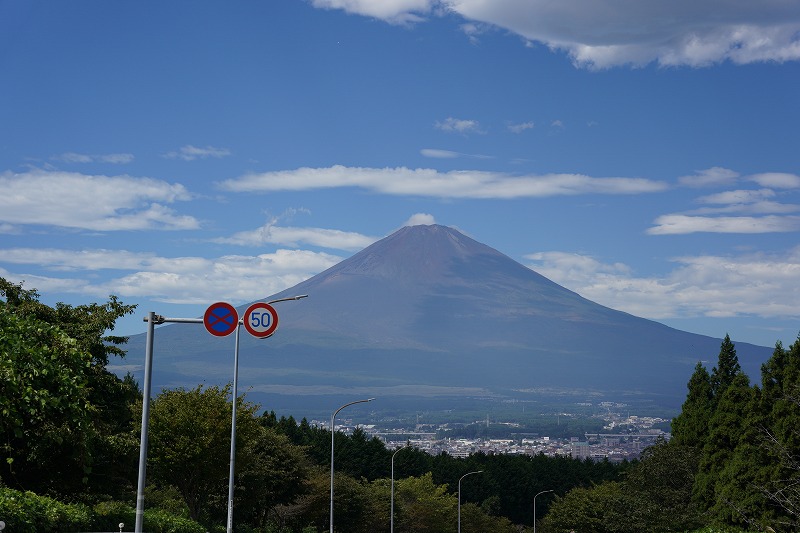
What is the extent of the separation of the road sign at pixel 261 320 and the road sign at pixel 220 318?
10.9 ft

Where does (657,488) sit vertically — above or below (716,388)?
below

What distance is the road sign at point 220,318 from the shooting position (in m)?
22.2

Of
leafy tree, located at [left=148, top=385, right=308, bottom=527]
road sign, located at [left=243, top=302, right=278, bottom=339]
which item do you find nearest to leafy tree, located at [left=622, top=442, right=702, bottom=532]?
leafy tree, located at [left=148, top=385, right=308, bottom=527]

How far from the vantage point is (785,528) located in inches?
1597

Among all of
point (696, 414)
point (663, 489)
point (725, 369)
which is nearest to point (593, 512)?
point (663, 489)

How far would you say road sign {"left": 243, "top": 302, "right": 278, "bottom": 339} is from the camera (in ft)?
86.0

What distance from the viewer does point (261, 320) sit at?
87.2ft

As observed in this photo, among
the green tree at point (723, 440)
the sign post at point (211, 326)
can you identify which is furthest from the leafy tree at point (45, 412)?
the green tree at point (723, 440)

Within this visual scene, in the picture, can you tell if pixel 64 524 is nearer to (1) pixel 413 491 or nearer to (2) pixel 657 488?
(2) pixel 657 488

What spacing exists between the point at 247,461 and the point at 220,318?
27.7m

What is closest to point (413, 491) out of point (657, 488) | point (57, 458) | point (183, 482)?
point (657, 488)

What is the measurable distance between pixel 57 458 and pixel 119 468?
31.4 feet

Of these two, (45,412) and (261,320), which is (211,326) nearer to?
(261,320)

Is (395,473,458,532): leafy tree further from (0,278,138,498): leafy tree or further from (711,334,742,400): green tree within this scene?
(0,278,138,498): leafy tree
